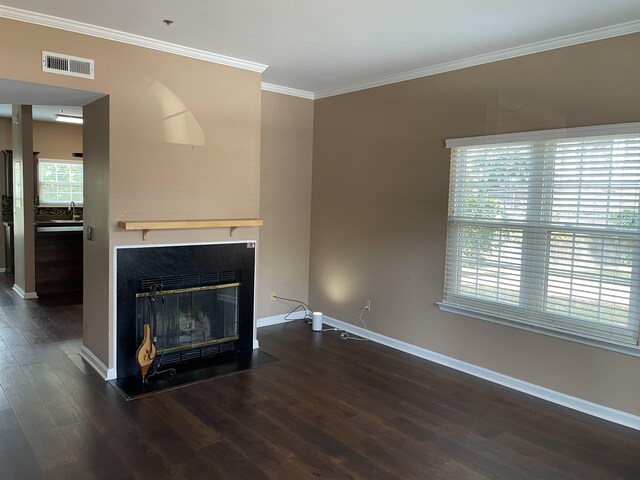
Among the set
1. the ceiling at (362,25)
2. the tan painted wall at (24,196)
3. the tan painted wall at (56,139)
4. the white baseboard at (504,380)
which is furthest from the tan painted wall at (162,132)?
the tan painted wall at (56,139)

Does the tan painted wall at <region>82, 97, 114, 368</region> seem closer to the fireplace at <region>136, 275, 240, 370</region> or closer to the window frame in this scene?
the fireplace at <region>136, 275, 240, 370</region>

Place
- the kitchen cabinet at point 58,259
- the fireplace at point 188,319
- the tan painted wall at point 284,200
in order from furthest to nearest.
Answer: the kitchen cabinet at point 58,259 < the tan painted wall at point 284,200 < the fireplace at point 188,319

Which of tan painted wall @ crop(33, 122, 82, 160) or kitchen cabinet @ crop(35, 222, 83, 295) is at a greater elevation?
tan painted wall @ crop(33, 122, 82, 160)

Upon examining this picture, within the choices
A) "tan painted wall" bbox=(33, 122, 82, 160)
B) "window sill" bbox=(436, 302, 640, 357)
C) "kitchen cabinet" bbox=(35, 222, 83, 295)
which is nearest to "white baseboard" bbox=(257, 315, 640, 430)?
"window sill" bbox=(436, 302, 640, 357)

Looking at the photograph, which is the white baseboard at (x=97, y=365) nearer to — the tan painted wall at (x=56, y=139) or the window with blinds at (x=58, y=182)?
the window with blinds at (x=58, y=182)

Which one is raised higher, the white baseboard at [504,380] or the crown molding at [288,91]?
the crown molding at [288,91]

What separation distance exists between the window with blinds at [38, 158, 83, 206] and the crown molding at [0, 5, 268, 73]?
5.90 metres

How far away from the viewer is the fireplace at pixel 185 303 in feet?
12.4

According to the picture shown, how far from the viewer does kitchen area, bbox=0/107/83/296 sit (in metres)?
6.68

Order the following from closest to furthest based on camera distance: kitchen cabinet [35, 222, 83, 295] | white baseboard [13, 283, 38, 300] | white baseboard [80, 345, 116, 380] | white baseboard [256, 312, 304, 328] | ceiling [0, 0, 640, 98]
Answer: ceiling [0, 0, 640, 98]
white baseboard [80, 345, 116, 380]
white baseboard [256, 312, 304, 328]
white baseboard [13, 283, 38, 300]
kitchen cabinet [35, 222, 83, 295]

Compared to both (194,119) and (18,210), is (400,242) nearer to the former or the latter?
(194,119)

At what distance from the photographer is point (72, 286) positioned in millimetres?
6906

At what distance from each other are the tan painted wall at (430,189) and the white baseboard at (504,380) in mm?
49

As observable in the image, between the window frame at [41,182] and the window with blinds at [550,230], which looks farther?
the window frame at [41,182]
